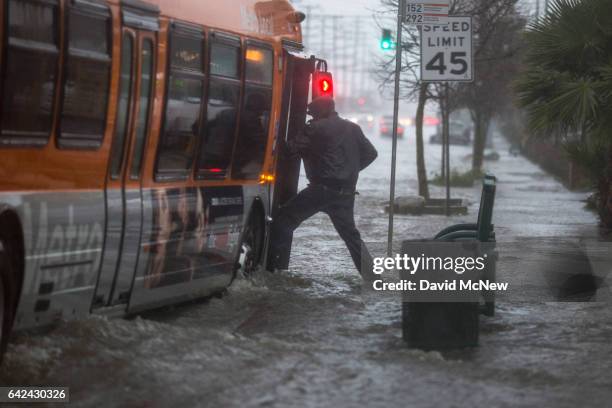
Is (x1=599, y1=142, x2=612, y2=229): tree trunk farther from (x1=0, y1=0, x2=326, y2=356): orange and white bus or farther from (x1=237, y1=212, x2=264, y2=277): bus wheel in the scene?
(x1=237, y1=212, x2=264, y2=277): bus wheel

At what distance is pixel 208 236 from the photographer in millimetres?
10258

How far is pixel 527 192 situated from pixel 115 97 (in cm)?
2272

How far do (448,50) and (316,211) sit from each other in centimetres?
258

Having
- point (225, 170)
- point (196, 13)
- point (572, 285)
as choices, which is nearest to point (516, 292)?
point (572, 285)

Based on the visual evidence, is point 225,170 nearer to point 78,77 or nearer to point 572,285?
point 78,77

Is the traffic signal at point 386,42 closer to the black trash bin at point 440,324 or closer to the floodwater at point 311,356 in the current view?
the floodwater at point 311,356

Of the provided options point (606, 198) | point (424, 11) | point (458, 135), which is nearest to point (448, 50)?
point (424, 11)

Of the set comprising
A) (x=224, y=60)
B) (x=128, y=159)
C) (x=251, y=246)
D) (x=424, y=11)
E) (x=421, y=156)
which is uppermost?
(x=424, y=11)

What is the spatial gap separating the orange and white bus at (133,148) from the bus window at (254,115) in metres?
0.02

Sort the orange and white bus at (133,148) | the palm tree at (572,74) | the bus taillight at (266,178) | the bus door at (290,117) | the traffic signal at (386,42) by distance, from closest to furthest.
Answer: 1. the orange and white bus at (133,148)
2. the bus taillight at (266,178)
3. the bus door at (290,117)
4. the palm tree at (572,74)
5. the traffic signal at (386,42)

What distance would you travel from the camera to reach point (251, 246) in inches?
471

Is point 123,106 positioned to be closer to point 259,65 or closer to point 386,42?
point 259,65

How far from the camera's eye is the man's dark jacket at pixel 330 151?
12453 millimetres

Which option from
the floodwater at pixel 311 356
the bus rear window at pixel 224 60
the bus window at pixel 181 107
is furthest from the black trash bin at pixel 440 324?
the bus rear window at pixel 224 60
